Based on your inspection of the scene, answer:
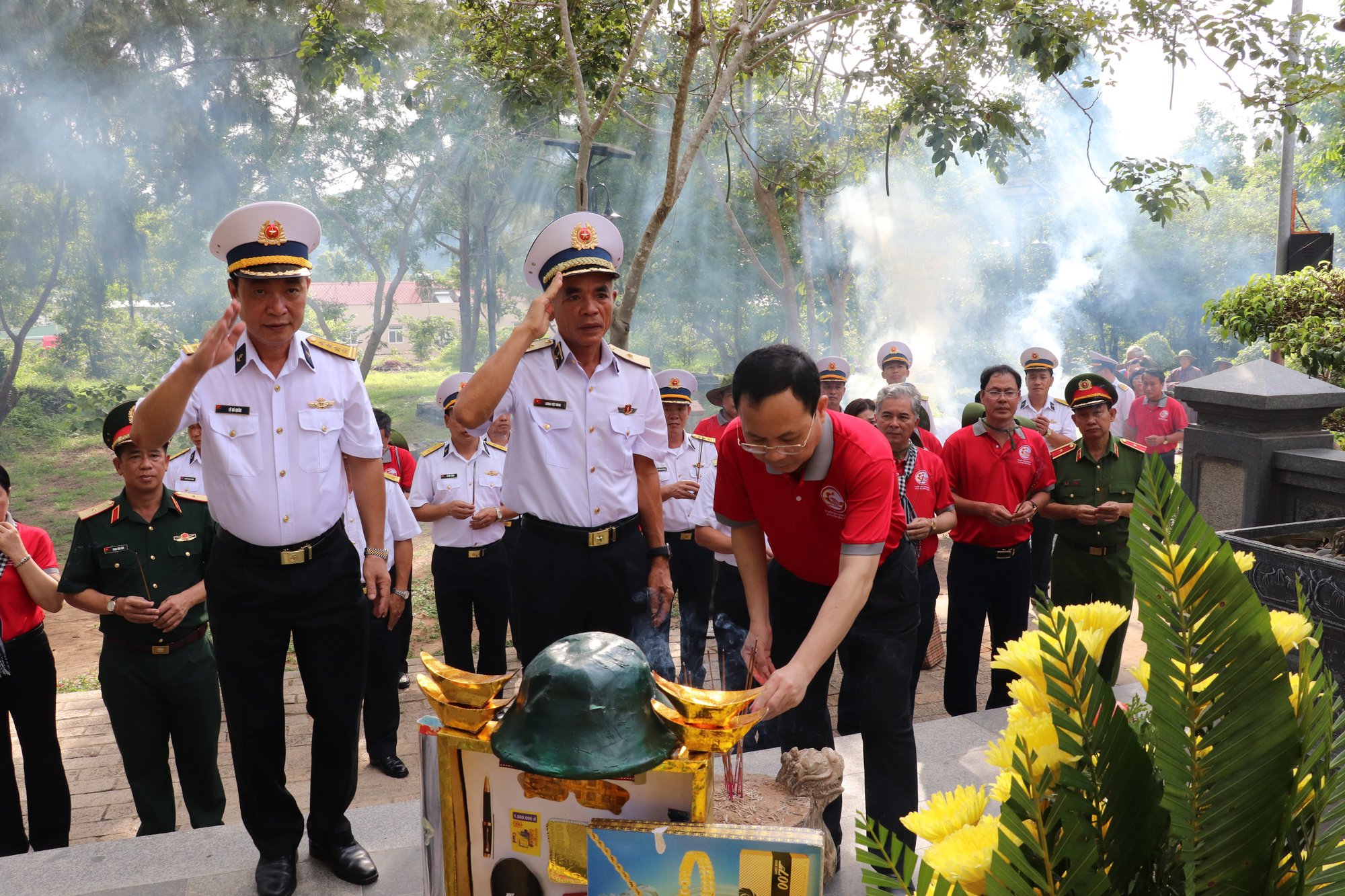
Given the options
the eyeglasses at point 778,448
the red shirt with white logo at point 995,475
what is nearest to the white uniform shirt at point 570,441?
the eyeglasses at point 778,448

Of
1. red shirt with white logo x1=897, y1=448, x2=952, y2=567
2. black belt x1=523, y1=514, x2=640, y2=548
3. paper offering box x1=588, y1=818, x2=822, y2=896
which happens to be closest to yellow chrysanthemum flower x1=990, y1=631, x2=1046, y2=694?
paper offering box x1=588, y1=818, x2=822, y2=896

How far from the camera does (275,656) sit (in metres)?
3.14

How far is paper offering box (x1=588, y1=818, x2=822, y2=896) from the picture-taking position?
1296mm

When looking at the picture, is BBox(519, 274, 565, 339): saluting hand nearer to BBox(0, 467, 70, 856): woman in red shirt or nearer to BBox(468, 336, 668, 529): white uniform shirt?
BBox(468, 336, 668, 529): white uniform shirt

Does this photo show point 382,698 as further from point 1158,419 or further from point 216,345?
point 1158,419

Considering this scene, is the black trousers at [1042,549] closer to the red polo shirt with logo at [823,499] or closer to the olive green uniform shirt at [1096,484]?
the olive green uniform shirt at [1096,484]

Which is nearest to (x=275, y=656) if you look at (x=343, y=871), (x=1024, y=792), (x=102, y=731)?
(x=343, y=871)

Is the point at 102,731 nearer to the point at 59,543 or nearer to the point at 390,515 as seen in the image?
the point at 390,515

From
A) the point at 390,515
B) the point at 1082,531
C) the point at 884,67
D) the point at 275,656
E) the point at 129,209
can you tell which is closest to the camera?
the point at 275,656

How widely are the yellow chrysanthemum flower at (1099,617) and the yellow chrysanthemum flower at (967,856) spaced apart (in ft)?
0.64

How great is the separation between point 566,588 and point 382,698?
7.76 feet

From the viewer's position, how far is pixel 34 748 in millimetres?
3994

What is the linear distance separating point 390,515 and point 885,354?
513cm

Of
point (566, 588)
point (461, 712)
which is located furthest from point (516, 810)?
point (566, 588)
